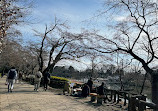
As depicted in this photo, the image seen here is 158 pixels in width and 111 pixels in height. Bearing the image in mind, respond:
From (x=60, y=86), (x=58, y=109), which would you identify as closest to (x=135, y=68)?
(x=60, y=86)

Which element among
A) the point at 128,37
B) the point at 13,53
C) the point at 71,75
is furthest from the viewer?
the point at 71,75

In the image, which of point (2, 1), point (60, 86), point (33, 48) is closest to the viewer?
point (2, 1)

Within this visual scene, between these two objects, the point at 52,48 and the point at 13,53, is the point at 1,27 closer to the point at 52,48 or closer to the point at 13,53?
the point at 52,48

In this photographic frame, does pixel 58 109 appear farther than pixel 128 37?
No

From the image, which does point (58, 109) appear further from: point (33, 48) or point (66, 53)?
point (33, 48)

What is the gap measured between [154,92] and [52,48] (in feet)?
33.6

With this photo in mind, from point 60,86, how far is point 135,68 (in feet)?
29.4

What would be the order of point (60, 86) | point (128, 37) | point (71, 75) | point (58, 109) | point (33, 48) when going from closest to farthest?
point (58, 109) < point (128, 37) < point (33, 48) < point (60, 86) < point (71, 75)

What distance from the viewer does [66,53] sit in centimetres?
1370

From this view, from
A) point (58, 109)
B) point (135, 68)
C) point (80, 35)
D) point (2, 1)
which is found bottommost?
point (58, 109)

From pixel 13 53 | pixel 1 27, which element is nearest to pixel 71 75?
pixel 13 53

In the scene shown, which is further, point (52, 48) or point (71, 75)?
point (71, 75)

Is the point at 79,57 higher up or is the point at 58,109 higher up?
the point at 79,57

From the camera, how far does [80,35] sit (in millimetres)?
13070
